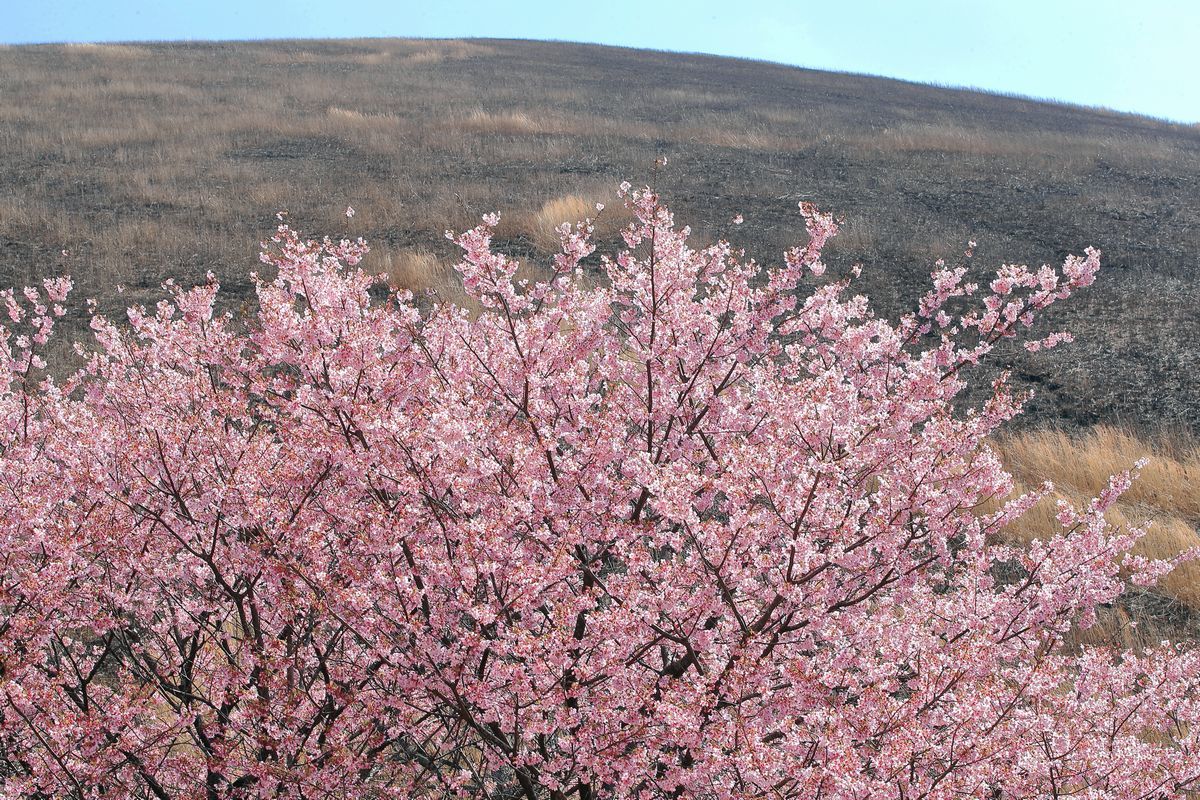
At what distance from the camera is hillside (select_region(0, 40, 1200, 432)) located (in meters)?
13.8

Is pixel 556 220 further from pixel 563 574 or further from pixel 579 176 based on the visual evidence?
pixel 563 574

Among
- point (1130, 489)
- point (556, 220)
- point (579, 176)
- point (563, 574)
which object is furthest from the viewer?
point (579, 176)

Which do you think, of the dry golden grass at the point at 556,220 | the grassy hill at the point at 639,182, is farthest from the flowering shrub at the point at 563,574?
the dry golden grass at the point at 556,220

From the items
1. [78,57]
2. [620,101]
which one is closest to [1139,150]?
[620,101]

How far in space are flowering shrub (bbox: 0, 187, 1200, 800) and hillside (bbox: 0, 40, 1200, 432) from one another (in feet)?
24.9

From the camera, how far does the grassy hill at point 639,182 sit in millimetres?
12117

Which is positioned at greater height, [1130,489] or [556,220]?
[556,220]

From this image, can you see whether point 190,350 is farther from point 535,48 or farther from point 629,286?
point 535,48

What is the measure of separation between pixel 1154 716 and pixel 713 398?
8.67ft

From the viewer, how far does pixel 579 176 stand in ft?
66.3

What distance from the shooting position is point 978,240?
17.1 meters

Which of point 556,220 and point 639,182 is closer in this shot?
point 556,220

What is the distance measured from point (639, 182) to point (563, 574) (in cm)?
1791

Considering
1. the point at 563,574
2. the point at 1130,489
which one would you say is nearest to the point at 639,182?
the point at 1130,489
